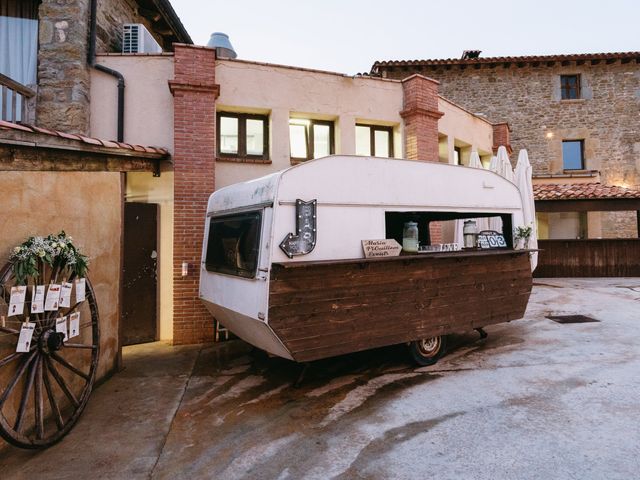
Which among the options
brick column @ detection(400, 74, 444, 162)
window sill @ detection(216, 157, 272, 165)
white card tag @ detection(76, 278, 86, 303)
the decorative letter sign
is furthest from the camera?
brick column @ detection(400, 74, 444, 162)

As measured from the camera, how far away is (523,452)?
3363 millimetres

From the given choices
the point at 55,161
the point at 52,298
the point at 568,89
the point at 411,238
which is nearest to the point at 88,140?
the point at 55,161

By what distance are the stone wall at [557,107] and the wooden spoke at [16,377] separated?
18.0 metres

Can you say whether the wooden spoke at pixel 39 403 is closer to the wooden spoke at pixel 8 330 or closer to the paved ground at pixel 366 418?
the paved ground at pixel 366 418

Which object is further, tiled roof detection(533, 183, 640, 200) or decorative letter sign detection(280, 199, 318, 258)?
tiled roof detection(533, 183, 640, 200)

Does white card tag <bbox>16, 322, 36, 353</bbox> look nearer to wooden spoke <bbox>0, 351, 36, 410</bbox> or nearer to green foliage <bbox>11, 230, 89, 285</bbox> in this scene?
wooden spoke <bbox>0, 351, 36, 410</bbox>

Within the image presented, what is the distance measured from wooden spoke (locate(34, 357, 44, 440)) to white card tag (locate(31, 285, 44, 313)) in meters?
0.49

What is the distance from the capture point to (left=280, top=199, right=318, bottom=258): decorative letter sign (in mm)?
4254

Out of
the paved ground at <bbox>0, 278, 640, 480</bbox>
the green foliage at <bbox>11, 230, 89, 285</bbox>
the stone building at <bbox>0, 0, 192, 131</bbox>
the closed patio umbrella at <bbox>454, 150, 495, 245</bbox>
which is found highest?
the stone building at <bbox>0, 0, 192, 131</bbox>

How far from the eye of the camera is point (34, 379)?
3.70 metres

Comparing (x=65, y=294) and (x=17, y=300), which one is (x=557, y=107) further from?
(x=17, y=300)

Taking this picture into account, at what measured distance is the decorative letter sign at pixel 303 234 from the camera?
167 inches

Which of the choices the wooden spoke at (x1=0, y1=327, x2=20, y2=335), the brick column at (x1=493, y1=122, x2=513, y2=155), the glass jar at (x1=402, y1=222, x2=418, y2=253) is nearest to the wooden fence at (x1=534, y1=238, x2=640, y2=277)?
the brick column at (x1=493, y1=122, x2=513, y2=155)

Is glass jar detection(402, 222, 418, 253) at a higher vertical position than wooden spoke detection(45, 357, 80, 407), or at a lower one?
higher
